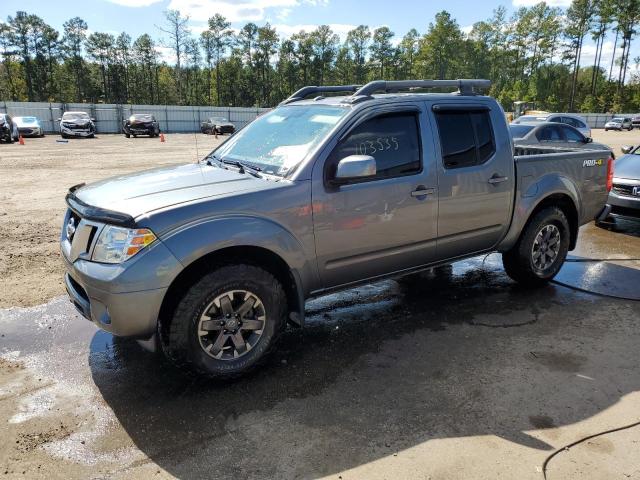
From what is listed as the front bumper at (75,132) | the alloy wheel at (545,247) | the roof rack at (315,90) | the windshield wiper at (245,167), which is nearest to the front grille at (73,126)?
the front bumper at (75,132)

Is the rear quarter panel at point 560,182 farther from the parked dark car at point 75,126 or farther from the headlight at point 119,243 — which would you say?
the parked dark car at point 75,126

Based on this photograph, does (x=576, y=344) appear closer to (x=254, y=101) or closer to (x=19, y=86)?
(x=254, y=101)

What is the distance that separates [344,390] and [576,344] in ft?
6.86

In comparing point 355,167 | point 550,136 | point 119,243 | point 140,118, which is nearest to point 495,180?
point 355,167

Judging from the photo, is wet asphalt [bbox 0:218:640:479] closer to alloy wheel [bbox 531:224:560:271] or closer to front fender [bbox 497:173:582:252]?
alloy wheel [bbox 531:224:560:271]

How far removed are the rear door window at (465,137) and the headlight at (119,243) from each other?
2.56 m

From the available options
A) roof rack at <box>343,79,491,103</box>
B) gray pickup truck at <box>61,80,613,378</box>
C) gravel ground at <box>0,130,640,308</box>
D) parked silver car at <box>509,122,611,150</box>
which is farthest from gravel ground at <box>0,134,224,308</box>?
parked silver car at <box>509,122,611,150</box>

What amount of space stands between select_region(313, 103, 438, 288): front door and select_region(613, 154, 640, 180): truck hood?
567 centimetres

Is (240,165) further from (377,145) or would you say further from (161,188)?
(377,145)

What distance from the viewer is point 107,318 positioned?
3102 mm

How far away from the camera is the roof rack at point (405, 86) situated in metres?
4.14

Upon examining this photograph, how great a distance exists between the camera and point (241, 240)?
3.30m

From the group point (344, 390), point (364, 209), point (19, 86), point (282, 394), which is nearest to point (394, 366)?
point (344, 390)

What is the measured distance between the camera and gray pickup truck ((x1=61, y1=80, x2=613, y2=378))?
312 centimetres
